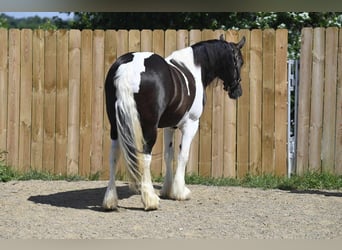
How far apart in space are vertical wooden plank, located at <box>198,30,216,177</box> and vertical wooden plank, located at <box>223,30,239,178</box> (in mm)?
213

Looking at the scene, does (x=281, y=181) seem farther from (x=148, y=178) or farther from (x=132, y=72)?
(x=132, y=72)

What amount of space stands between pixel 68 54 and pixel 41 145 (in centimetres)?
137

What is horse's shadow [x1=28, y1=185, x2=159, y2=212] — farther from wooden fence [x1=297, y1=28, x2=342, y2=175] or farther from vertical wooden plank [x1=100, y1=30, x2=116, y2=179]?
wooden fence [x1=297, y1=28, x2=342, y2=175]

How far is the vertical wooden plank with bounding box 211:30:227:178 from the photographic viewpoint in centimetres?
807

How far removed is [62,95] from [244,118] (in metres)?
2.62

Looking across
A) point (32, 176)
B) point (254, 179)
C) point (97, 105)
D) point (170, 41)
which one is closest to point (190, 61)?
point (170, 41)

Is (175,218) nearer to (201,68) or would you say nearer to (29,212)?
(29,212)

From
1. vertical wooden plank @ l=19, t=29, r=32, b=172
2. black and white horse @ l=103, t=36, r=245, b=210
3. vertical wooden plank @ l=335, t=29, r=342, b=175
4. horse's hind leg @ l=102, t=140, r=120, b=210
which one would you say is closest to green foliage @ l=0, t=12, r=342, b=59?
vertical wooden plank @ l=335, t=29, r=342, b=175

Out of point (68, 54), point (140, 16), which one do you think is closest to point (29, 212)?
point (68, 54)

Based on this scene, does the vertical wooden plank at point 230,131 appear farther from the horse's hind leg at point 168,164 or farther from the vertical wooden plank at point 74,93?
the vertical wooden plank at point 74,93

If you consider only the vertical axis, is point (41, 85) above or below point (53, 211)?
above

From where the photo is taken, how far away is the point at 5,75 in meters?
8.24

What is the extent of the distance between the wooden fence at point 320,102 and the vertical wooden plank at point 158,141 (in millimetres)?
1958

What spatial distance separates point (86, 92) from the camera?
8.16 meters
